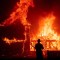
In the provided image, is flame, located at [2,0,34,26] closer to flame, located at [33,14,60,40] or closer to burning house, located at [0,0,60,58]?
burning house, located at [0,0,60,58]

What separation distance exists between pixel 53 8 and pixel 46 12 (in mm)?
783

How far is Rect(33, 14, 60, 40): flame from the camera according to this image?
2226 centimetres

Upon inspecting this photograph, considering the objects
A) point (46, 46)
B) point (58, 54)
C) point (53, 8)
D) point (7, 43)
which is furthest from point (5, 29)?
point (58, 54)

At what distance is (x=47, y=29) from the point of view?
23.1 m

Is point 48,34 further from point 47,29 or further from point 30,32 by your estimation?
point 30,32

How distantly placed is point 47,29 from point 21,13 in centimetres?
287

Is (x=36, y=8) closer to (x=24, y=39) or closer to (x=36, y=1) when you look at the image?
(x=36, y=1)

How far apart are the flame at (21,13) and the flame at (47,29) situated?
157 centimetres

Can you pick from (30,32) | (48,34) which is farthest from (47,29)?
(30,32)

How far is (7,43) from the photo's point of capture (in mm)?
21766

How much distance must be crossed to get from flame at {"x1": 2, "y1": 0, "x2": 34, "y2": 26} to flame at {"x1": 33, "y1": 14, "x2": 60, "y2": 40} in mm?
1568

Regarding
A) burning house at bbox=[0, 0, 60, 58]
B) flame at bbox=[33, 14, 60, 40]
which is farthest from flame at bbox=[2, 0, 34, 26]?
flame at bbox=[33, 14, 60, 40]

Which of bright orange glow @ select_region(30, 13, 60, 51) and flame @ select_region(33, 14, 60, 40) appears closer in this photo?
bright orange glow @ select_region(30, 13, 60, 51)

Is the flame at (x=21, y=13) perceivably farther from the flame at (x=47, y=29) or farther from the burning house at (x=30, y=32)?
the flame at (x=47, y=29)
